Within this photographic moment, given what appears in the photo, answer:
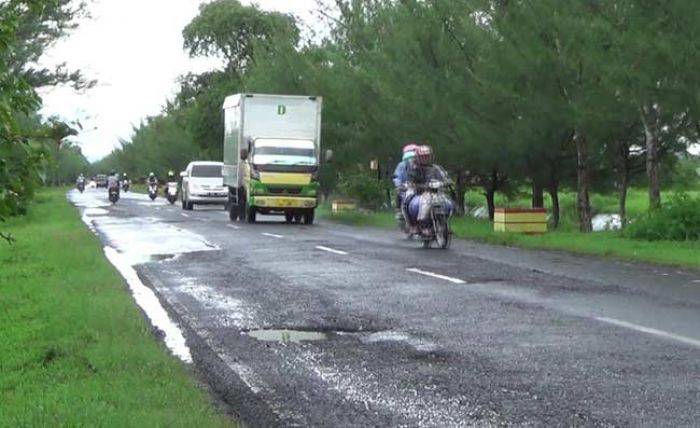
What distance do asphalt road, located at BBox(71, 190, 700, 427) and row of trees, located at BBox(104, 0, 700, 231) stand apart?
4.52m

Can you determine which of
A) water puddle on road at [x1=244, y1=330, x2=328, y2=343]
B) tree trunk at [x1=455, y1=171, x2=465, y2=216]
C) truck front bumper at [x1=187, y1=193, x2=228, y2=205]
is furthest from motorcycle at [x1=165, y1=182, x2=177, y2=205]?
water puddle on road at [x1=244, y1=330, x2=328, y2=343]

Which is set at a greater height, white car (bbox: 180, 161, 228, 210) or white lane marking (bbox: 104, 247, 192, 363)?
white car (bbox: 180, 161, 228, 210)

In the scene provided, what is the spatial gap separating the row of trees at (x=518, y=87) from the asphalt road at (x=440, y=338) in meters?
4.52

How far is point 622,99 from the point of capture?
22188mm

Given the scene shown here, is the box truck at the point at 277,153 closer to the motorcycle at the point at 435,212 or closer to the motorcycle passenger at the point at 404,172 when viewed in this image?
the motorcycle passenger at the point at 404,172

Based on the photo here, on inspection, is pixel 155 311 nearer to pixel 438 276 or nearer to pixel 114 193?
pixel 438 276

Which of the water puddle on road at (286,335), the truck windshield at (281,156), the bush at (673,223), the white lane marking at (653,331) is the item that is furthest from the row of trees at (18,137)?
the truck windshield at (281,156)

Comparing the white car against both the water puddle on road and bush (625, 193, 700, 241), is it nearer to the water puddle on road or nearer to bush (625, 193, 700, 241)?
bush (625, 193, 700, 241)

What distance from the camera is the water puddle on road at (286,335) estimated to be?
9.20 metres

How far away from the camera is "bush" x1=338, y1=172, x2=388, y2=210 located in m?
39.6

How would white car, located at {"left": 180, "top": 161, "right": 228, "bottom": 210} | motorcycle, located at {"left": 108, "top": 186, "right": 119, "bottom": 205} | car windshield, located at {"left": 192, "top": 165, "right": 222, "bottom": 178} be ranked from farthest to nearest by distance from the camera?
motorcycle, located at {"left": 108, "top": 186, "right": 119, "bottom": 205} < car windshield, located at {"left": 192, "top": 165, "right": 222, "bottom": 178} < white car, located at {"left": 180, "top": 161, "right": 228, "bottom": 210}

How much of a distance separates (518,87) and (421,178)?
6666mm

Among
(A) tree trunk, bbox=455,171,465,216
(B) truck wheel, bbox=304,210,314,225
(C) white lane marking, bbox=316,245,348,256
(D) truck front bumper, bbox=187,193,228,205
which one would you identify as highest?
(A) tree trunk, bbox=455,171,465,216

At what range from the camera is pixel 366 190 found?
39.7 metres
